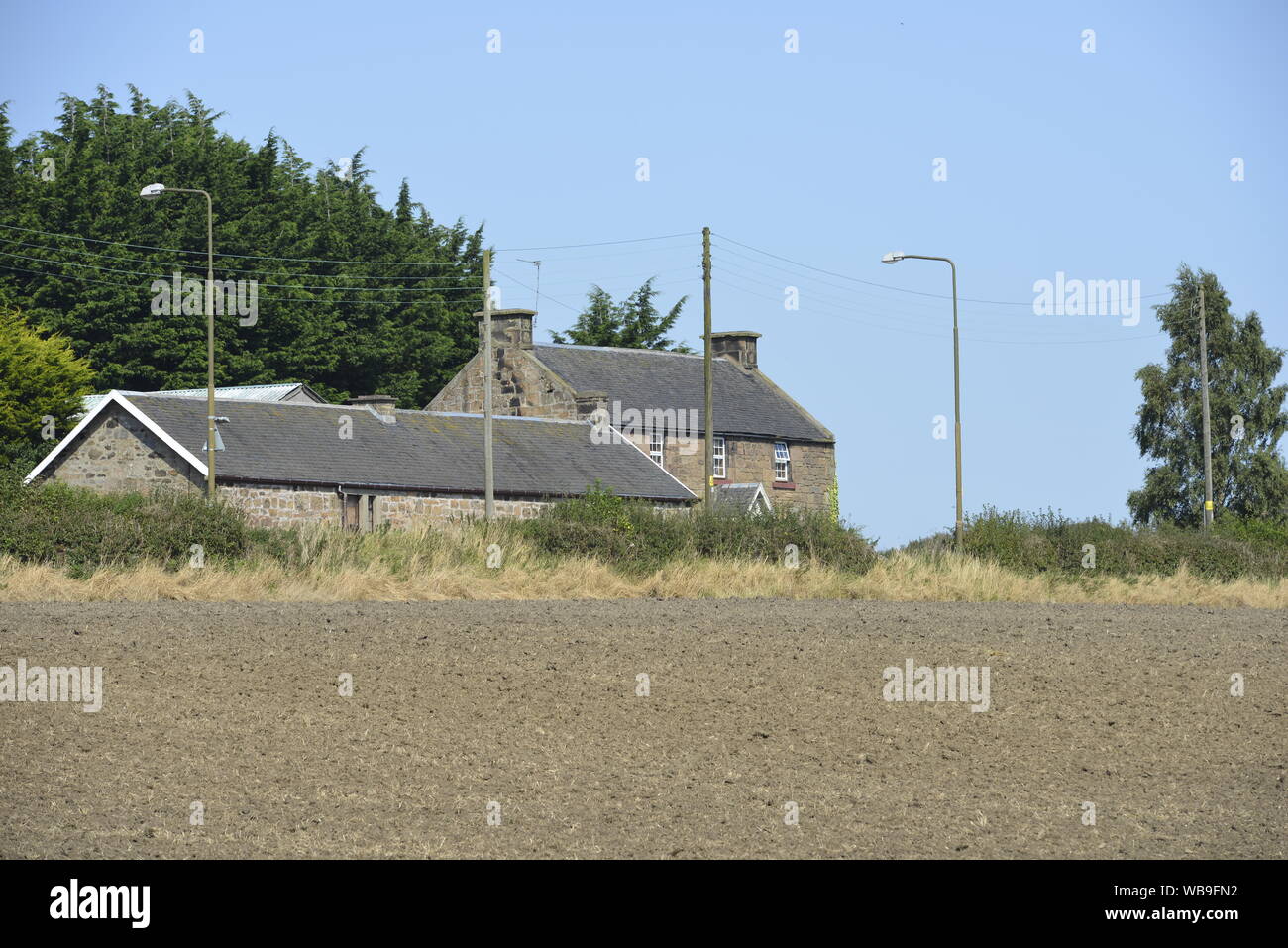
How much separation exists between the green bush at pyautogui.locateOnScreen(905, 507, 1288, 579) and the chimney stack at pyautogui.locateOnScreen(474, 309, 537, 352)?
2254 centimetres

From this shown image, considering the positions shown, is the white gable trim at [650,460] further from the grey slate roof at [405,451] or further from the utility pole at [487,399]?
the utility pole at [487,399]

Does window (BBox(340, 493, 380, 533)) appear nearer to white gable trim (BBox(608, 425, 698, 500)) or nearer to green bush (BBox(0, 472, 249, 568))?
white gable trim (BBox(608, 425, 698, 500))

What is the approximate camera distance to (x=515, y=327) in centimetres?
5838

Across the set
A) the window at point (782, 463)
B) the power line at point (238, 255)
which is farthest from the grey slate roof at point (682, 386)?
the power line at point (238, 255)

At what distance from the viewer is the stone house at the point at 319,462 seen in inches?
1668

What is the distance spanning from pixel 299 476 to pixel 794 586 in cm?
1647

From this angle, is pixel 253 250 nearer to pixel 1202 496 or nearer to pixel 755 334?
pixel 755 334

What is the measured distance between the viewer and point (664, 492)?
51375mm

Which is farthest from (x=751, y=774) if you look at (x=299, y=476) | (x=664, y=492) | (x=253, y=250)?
(x=253, y=250)

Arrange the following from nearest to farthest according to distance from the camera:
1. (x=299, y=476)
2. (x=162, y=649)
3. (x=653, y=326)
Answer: (x=162, y=649), (x=299, y=476), (x=653, y=326)

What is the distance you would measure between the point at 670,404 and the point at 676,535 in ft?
87.9

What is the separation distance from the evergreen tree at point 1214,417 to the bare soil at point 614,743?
38.9 m

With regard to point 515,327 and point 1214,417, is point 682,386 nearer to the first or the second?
point 515,327
